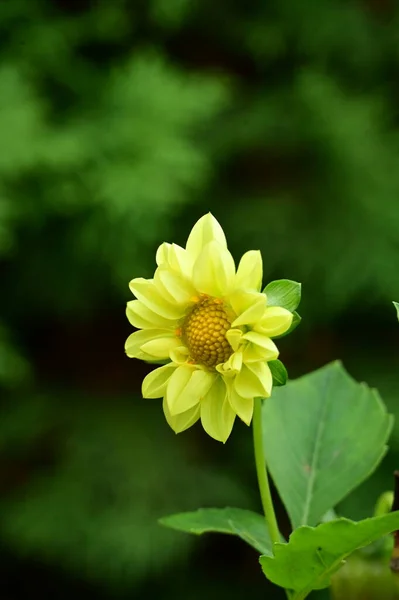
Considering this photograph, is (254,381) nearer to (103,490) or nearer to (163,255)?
(163,255)

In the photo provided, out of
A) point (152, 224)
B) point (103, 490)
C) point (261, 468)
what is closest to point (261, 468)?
point (261, 468)

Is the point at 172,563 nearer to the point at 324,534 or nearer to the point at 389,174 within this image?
the point at 389,174

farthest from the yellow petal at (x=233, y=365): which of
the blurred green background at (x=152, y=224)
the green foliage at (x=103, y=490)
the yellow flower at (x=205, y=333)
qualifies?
the green foliage at (x=103, y=490)

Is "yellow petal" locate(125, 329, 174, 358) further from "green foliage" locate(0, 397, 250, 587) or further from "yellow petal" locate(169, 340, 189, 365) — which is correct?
"green foliage" locate(0, 397, 250, 587)

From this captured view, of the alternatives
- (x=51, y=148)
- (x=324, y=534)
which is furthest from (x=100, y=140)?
(x=324, y=534)

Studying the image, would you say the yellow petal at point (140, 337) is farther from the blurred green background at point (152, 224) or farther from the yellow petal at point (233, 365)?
the blurred green background at point (152, 224)

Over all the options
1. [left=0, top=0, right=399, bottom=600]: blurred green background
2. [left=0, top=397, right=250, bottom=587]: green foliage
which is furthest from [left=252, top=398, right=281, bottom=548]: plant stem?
[left=0, top=397, right=250, bottom=587]: green foliage
